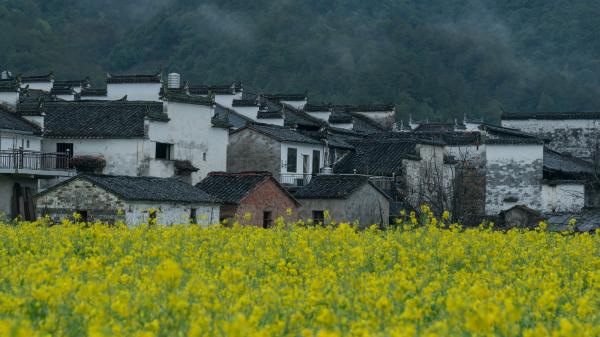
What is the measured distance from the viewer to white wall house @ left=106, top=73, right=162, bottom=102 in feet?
162

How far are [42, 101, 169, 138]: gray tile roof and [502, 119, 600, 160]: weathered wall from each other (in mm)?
22520

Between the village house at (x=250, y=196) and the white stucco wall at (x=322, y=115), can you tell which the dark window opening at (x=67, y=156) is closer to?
the village house at (x=250, y=196)

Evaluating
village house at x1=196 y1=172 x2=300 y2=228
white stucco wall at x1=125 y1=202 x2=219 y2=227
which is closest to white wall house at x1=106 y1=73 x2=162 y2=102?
village house at x1=196 y1=172 x2=300 y2=228

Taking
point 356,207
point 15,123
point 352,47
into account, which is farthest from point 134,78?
point 352,47

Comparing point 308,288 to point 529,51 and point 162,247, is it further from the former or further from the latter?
point 529,51

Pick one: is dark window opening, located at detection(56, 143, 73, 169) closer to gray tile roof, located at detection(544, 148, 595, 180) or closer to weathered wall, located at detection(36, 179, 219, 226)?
weathered wall, located at detection(36, 179, 219, 226)

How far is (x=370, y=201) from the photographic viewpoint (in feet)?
147

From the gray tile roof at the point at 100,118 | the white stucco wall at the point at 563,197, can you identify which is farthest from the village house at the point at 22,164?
the white stucco wall at the point at 563,197

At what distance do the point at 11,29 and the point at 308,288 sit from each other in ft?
316

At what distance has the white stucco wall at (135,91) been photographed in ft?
162

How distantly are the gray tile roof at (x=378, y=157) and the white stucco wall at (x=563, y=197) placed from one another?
5.82 meters

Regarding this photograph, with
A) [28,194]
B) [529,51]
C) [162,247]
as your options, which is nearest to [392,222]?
[28,194]

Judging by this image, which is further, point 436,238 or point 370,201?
point 370,201

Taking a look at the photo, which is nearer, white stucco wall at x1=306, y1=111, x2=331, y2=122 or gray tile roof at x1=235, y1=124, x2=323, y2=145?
gray tile roof at x1=235, y1=124, x2=323, y2=145
